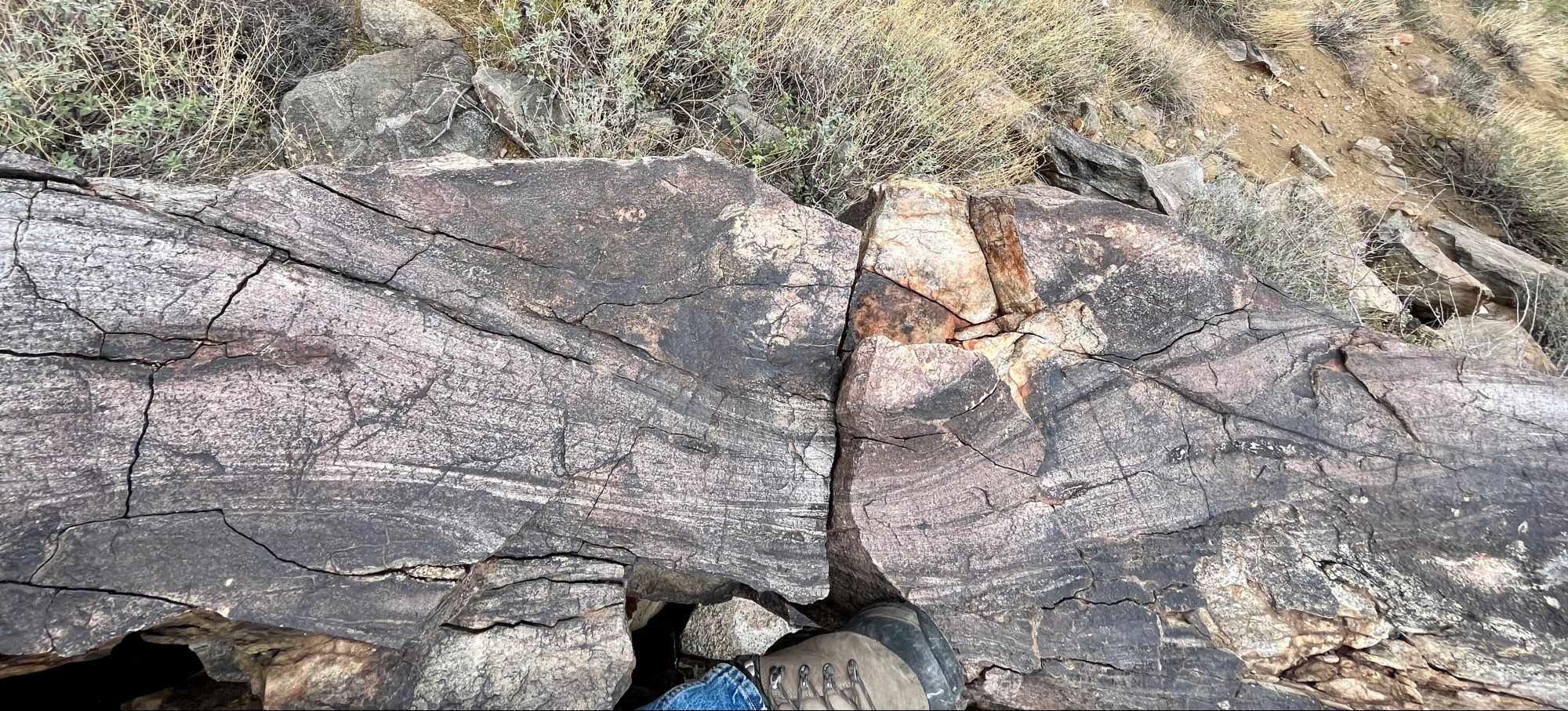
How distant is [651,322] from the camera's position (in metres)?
1.92

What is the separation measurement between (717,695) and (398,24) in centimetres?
298

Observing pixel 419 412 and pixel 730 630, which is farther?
pixel 730 630

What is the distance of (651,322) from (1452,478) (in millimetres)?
2290

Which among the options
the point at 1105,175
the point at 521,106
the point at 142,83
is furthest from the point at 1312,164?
the point at 142,83

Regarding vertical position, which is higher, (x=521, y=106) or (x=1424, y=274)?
(x=521, y=106)

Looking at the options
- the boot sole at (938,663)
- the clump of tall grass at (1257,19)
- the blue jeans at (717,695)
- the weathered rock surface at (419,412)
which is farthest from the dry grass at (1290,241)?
the blue jeans at (717,695)

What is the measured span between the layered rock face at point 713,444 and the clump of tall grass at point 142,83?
3.45 feet

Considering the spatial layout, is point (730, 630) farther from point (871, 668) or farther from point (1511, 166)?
point (1511, 166)

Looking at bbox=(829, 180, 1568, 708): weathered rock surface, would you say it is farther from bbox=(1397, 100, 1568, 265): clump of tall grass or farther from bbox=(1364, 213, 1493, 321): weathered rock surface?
bbox=(1397, 100, 1568, 265): clump of tall grass

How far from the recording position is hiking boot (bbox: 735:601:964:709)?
6.01ft

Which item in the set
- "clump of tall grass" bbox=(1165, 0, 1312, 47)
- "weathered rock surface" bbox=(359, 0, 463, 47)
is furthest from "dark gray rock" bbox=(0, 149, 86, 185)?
"clump of tall grass" bbox=(1165, 0, 1312, 47)

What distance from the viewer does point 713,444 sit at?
6.24 ft

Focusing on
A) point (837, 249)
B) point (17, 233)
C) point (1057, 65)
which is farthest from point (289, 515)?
point (1057, 65)

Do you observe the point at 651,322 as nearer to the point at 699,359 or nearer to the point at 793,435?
the point at 699,359
